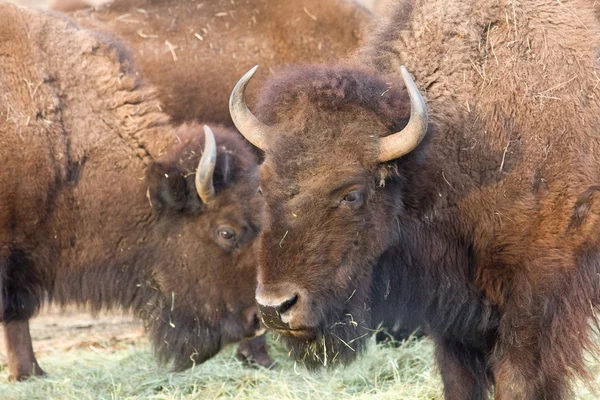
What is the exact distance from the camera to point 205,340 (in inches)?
258

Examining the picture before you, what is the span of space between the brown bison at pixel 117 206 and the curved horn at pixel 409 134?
192 cm

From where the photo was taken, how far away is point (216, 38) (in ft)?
26.9

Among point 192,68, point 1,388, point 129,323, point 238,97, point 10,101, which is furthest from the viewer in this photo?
point 129,323

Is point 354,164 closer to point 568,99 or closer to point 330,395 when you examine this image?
point 568,99

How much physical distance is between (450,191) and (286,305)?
998 millimetres

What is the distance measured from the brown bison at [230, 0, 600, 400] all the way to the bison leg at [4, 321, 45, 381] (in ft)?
10.3

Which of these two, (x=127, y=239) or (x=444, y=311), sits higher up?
(x=444, y=311)

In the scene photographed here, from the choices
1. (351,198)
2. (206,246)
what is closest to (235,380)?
(206,246)

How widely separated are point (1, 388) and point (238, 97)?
3181 mm

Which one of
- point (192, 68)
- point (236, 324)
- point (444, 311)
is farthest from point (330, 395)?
point (192, 68)

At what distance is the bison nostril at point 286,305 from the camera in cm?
439

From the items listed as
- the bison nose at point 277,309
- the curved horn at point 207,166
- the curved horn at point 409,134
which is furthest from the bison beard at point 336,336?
the curved horn at point 207,166

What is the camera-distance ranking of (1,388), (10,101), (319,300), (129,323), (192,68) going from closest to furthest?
(319,300), (10,101), (1,388), (192,68), (129,323)

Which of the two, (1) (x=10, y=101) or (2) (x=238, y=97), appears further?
(1) (x=10, y=101)
